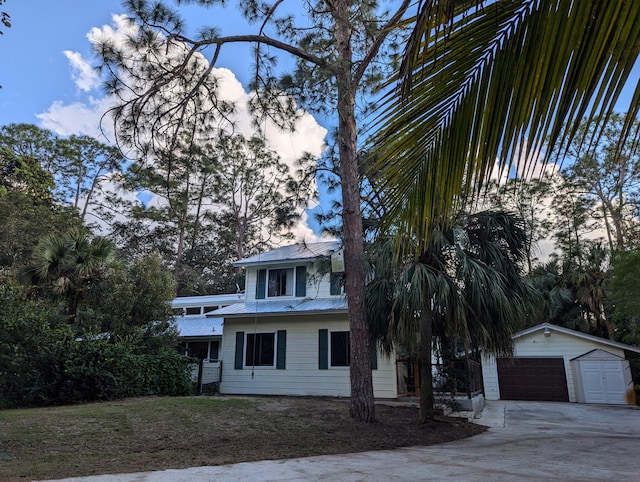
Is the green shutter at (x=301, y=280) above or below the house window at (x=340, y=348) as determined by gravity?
above

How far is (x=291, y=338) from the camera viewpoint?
14.3 meters

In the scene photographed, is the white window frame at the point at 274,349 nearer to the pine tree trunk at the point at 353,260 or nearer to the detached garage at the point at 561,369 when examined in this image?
the pine tree trunk at the point at 353,260

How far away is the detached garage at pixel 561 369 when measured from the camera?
16.1 meters

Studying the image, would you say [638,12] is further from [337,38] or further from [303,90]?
[337,38]

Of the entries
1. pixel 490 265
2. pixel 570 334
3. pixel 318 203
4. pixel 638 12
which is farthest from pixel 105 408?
pixel 570 334

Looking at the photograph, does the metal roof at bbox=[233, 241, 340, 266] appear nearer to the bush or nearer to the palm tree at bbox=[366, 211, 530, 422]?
the bush

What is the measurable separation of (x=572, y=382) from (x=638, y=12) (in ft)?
63.3

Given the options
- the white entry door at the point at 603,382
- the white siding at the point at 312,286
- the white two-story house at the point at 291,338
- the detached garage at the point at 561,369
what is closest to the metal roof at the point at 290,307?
the white two-story house at the point at 291,338

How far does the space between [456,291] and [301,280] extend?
8.35 metres

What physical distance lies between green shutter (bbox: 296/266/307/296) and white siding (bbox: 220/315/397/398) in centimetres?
121

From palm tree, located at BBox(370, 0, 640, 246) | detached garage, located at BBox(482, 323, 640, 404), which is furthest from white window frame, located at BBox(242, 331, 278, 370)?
palm tree, located at BBox(370, 0, 640, 246)

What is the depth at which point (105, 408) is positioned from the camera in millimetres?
8750

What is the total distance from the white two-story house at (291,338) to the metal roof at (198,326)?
1.35 metres

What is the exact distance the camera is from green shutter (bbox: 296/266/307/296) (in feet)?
50.2
